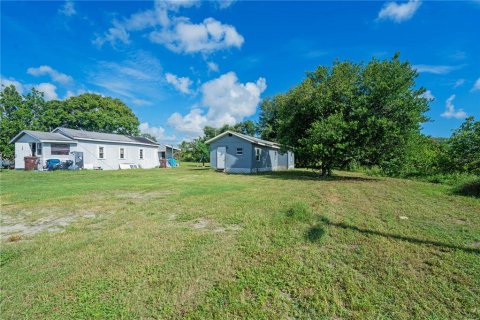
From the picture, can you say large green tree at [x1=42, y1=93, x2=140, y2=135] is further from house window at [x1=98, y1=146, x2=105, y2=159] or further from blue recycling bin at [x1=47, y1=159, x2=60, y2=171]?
blue recycling bin at [x1=47, y1=159, x2=60, y2=171]

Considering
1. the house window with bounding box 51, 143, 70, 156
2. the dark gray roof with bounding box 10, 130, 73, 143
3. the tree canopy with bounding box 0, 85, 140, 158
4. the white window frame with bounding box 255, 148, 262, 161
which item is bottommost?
the white window frame with bounding box 255, 148, 262, 161

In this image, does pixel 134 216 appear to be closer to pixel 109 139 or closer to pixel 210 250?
pixel 210 250

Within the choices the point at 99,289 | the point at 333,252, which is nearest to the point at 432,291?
the point at 333,252

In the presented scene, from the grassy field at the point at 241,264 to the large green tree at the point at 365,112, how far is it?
7.93m

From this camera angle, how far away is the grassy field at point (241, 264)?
2.58 metres

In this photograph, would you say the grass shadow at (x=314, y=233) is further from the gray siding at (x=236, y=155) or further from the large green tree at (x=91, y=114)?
the large green tree at (x=91, y=114)

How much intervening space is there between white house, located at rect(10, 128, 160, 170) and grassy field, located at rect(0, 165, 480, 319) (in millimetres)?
18042

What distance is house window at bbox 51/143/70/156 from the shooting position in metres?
20.8

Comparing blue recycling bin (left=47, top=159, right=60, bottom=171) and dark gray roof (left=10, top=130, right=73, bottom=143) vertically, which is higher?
dark gray roof (left=10, top=130, right=73, bottom=143)

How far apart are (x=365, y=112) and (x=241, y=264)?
12768mm

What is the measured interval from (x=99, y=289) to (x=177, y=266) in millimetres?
934

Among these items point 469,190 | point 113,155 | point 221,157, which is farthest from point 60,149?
point 469,190

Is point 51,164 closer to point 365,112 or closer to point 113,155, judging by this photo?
point 113,155

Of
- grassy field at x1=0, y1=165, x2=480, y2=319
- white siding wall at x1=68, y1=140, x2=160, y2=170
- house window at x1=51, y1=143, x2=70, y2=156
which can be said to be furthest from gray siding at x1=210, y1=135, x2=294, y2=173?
grassy field at x1=0, y1=165, x2=480, y2=319
